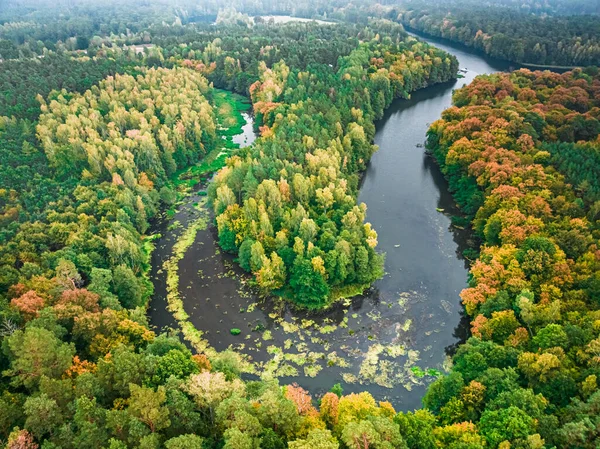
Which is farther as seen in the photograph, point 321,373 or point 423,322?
point 423,322

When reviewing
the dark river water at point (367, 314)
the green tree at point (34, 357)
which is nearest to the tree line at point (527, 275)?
the dark river water at point (367, 314)

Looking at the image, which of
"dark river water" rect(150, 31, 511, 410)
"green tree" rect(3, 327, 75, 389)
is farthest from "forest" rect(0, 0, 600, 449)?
"dark river water" rect(150, 31, 511, 410)

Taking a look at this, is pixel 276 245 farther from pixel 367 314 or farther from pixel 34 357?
pixel 34 357

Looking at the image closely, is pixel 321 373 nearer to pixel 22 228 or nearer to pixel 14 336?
pixel 14 336

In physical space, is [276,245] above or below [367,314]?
above

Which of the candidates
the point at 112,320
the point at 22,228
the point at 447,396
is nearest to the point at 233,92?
the point at 22,228

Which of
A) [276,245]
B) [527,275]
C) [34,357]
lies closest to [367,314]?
[276,245]

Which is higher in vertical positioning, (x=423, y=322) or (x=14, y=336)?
(x=14, y=336)

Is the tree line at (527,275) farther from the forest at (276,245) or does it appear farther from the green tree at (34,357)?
the green tree at (34,357)
